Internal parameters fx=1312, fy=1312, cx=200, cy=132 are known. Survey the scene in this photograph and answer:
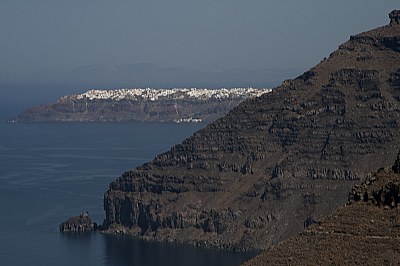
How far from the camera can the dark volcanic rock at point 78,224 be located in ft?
355

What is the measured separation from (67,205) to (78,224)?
1496cm

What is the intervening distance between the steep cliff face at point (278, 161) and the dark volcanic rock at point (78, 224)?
1.89 metres

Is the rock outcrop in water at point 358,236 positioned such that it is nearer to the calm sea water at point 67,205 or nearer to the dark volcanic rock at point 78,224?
the calm sea water at point 67,205

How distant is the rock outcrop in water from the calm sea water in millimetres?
49762

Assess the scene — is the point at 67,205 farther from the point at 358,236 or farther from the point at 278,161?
the point at 358,236

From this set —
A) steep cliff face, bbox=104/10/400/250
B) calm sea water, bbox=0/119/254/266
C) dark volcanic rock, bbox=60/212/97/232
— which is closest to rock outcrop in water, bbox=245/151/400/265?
calm sea water, bbox=0/119/254/266

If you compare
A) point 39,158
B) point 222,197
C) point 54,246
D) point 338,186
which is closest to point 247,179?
point 222,197

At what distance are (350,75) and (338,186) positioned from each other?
13.5 metres

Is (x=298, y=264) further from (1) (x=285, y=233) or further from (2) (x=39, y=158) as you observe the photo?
(2) (x=39, y=158)

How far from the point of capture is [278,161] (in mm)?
110062

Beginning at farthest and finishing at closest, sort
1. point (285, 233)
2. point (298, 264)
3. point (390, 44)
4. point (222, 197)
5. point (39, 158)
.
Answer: point (39, 158), point (390, 44), point (222, 197), point (285, 233), point (298, 264)

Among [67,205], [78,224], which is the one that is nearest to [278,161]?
[78,224]

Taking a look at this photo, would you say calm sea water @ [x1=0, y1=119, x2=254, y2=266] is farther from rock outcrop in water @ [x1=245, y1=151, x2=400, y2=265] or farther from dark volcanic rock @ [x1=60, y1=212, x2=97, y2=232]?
rock outcrop in water @ [x1=245, y1=151, x2=400, y2=265]

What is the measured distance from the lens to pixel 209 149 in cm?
11400
